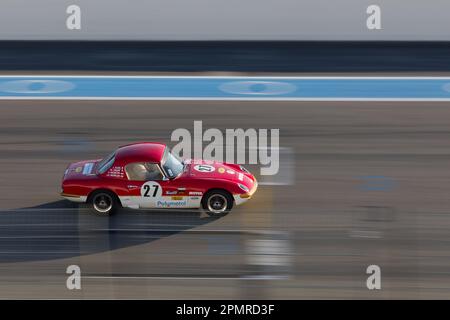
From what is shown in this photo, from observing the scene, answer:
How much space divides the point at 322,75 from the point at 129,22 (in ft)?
12.6

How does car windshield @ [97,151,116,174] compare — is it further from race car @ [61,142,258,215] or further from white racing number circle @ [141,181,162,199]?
white racing number circle @ [141,181,162,199]

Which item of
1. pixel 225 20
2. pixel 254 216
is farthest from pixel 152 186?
pixel 225 20

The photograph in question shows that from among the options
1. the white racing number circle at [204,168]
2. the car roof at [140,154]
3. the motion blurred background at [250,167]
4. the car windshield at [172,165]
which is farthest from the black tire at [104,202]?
the white racing number circle at [204,168]

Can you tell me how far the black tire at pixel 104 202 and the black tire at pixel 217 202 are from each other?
1114 mm

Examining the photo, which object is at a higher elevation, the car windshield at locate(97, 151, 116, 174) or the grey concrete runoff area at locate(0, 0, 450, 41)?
the grey concrete runoff area at locate(0, 0, 450, 41)

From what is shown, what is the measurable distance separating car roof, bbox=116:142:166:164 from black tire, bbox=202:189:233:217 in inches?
30.1

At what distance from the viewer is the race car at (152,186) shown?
30.5ft

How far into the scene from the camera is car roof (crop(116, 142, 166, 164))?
9.35m

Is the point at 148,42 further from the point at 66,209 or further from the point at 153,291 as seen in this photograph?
the point at 153,291

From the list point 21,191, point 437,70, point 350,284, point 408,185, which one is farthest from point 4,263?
point 437,70

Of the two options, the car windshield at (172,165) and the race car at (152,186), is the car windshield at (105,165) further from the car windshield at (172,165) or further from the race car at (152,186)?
the car windshield at (172,165)

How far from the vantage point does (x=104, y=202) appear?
369 inches

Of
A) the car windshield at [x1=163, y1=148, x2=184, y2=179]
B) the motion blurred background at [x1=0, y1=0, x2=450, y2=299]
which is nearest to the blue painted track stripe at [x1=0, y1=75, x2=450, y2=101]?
the motion blurred background at [x1=0, y1=0, x2=450, y2=299]

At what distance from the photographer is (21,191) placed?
1011 cm
